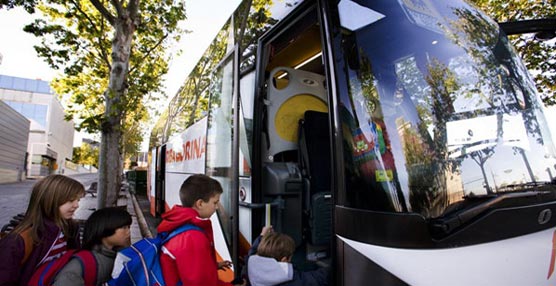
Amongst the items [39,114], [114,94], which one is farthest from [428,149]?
[39,114]

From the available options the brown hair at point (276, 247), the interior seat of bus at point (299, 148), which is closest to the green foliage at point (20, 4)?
the interior seat of bus at point (299, 148)

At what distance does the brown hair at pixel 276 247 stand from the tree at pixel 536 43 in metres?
6.24

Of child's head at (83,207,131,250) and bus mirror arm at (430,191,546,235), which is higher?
bus mirror arm at (430,191,546,235)

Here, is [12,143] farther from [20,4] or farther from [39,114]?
[20,4]

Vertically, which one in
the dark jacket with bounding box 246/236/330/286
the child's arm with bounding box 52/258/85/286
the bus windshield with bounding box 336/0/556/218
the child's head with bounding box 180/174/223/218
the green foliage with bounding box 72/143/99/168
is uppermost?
the green foliage with bounding box 72/143/99/168

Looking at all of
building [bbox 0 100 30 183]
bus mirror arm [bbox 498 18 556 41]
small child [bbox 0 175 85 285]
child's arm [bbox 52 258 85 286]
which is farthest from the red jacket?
building [bbox 0 100 30 183]

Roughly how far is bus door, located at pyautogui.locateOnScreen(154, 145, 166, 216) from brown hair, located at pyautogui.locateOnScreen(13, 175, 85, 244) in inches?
226

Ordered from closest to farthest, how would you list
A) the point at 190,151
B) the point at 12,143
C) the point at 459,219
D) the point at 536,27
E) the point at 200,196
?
the point at 459,219 → the point at 200,196 → the point at 536,27 → the point at 190,151 → the point at 12,143

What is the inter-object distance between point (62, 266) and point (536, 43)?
7.68m

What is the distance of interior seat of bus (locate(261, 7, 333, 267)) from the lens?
276cm

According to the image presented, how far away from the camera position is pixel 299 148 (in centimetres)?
320

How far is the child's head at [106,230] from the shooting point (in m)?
2.04

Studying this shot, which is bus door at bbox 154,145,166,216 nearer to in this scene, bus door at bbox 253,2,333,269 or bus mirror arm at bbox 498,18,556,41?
bus door at bbox 253,2,333,269

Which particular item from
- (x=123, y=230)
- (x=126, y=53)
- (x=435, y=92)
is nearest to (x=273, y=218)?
(x=123, y=230)
